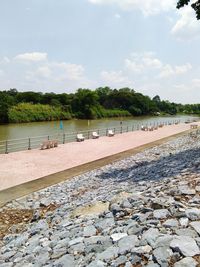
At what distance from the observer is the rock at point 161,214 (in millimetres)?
5133

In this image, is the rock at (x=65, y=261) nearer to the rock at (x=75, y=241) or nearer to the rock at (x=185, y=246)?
the rock at (x=75, y=241)

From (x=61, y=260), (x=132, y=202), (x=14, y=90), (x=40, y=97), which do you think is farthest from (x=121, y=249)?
(x=14, y=90)

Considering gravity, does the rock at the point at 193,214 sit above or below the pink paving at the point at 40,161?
above

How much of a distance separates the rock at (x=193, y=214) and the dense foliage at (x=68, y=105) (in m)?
69.0

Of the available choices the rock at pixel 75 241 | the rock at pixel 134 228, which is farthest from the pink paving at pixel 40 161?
the rock at pixel 134 228

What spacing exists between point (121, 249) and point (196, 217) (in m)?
1.31

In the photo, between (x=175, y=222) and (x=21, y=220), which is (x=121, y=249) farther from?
(x=21, y=220)

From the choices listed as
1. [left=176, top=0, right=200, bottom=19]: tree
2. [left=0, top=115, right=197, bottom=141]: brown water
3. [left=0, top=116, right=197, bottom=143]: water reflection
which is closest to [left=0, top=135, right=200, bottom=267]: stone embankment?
[left=176, top=0, right=200, bottom=19]: tree

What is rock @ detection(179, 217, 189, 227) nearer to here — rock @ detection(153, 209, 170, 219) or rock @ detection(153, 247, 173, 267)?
rock @ detection(153, 209, 170, 219)

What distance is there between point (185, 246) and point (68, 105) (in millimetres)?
101896

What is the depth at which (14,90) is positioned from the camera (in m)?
147

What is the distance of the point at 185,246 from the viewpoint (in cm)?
A: 400

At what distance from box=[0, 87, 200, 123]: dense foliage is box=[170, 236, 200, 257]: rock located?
69.8m

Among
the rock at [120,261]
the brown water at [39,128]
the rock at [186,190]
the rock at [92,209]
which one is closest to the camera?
the rock at [120,261]
